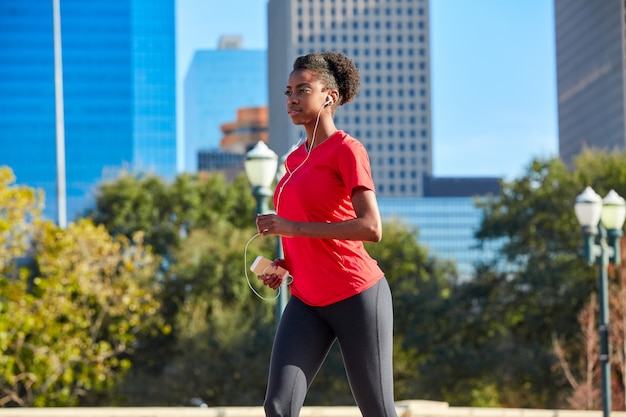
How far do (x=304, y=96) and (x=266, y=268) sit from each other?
642mm

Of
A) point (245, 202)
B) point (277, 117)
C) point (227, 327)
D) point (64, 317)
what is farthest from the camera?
point (277, 117)

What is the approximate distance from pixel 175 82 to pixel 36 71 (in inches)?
675

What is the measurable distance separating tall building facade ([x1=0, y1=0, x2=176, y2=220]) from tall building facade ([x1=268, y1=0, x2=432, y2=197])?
2712 cm

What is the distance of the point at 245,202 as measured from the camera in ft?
130

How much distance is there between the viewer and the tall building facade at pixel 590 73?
127375mm

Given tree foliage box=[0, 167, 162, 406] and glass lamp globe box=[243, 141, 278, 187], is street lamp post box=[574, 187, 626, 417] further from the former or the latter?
tree foliage box=[0, 167, 162, 406]

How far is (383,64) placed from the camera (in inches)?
6260

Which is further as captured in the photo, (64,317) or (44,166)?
(44,166)

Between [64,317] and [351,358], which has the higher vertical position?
[351,358]

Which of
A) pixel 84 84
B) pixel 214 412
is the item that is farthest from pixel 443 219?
pixel 214 412

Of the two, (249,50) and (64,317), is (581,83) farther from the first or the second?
(64,317)

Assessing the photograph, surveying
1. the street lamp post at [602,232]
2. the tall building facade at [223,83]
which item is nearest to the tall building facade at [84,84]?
the tall building facade at [223,83]

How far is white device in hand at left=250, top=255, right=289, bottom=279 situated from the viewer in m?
3.94

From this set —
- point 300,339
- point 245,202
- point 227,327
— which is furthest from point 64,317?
point 300,339
